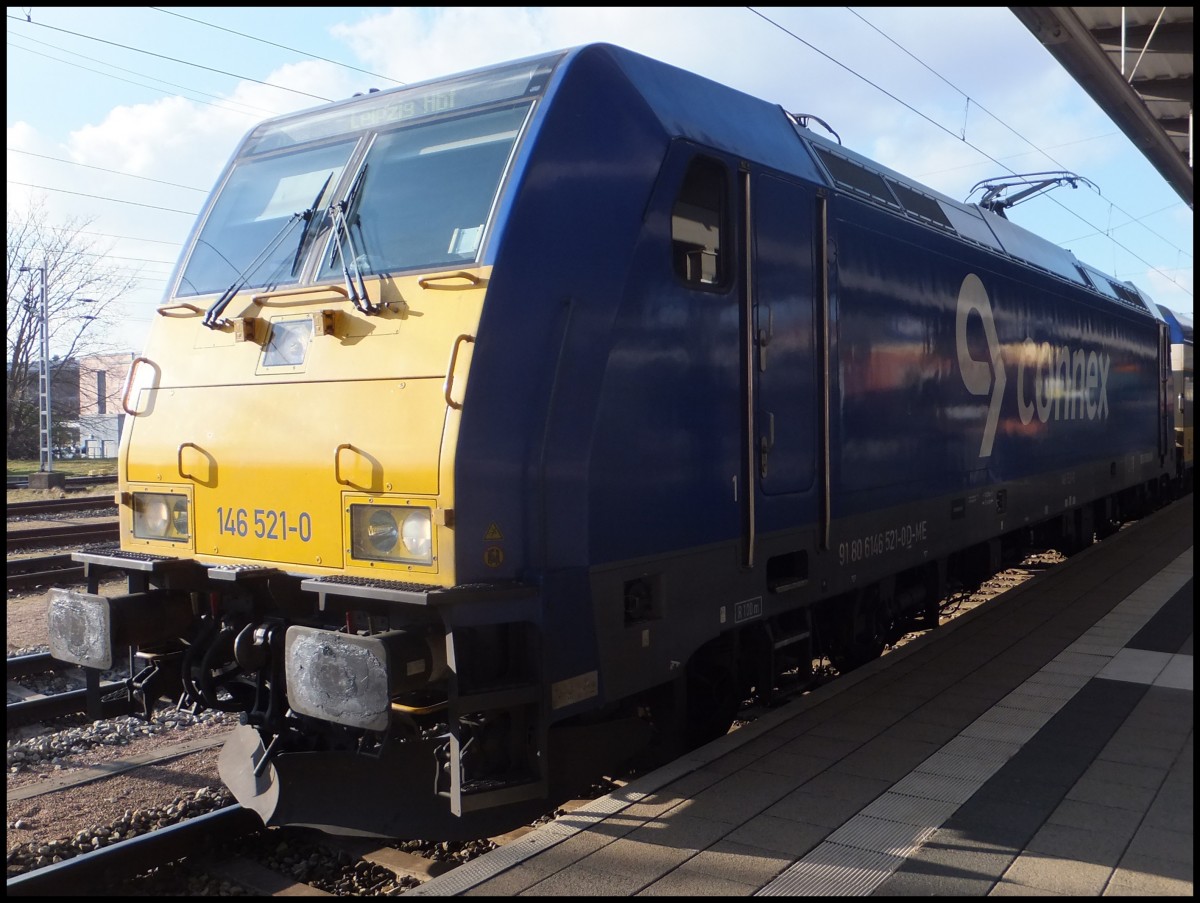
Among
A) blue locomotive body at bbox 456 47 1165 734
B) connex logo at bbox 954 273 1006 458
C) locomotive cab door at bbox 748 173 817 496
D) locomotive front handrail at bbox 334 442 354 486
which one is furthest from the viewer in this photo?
connex logo at bbox 954 273 1006 458

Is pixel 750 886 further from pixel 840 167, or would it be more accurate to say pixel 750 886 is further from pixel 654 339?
pixel 840 167

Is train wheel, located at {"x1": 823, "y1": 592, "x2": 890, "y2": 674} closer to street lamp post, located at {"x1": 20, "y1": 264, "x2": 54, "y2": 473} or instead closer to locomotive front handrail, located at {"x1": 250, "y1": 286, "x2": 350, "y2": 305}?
locomotive front handrail, located at {"x1": 250, "y1": 286, "x2": 350, "y2": 305}

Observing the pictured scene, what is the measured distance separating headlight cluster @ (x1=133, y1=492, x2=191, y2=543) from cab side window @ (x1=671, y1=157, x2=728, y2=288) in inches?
101

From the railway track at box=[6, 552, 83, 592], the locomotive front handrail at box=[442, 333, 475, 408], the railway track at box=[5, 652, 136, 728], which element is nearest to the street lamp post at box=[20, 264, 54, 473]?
the railway track at box=[6, 552, 83, 592]

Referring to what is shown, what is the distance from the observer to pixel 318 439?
14.1ft

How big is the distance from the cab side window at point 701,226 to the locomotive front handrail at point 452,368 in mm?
1195

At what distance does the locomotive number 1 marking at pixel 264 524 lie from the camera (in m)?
4.32

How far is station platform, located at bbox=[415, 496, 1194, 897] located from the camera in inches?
148

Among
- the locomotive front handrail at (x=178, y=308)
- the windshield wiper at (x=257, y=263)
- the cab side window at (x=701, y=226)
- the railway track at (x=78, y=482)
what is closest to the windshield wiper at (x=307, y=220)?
the windshield wiper at (x=257, y=263)

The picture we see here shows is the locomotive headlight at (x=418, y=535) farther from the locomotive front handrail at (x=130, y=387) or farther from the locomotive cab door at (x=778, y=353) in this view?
the locomotive front handrail at (x=130, y=387)

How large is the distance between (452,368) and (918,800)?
278 centimetres

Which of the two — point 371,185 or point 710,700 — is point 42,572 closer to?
point 371,185

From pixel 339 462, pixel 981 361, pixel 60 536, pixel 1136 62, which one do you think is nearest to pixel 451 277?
pixel 339 462

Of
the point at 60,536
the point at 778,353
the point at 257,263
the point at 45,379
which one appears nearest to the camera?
the point at 257,263
